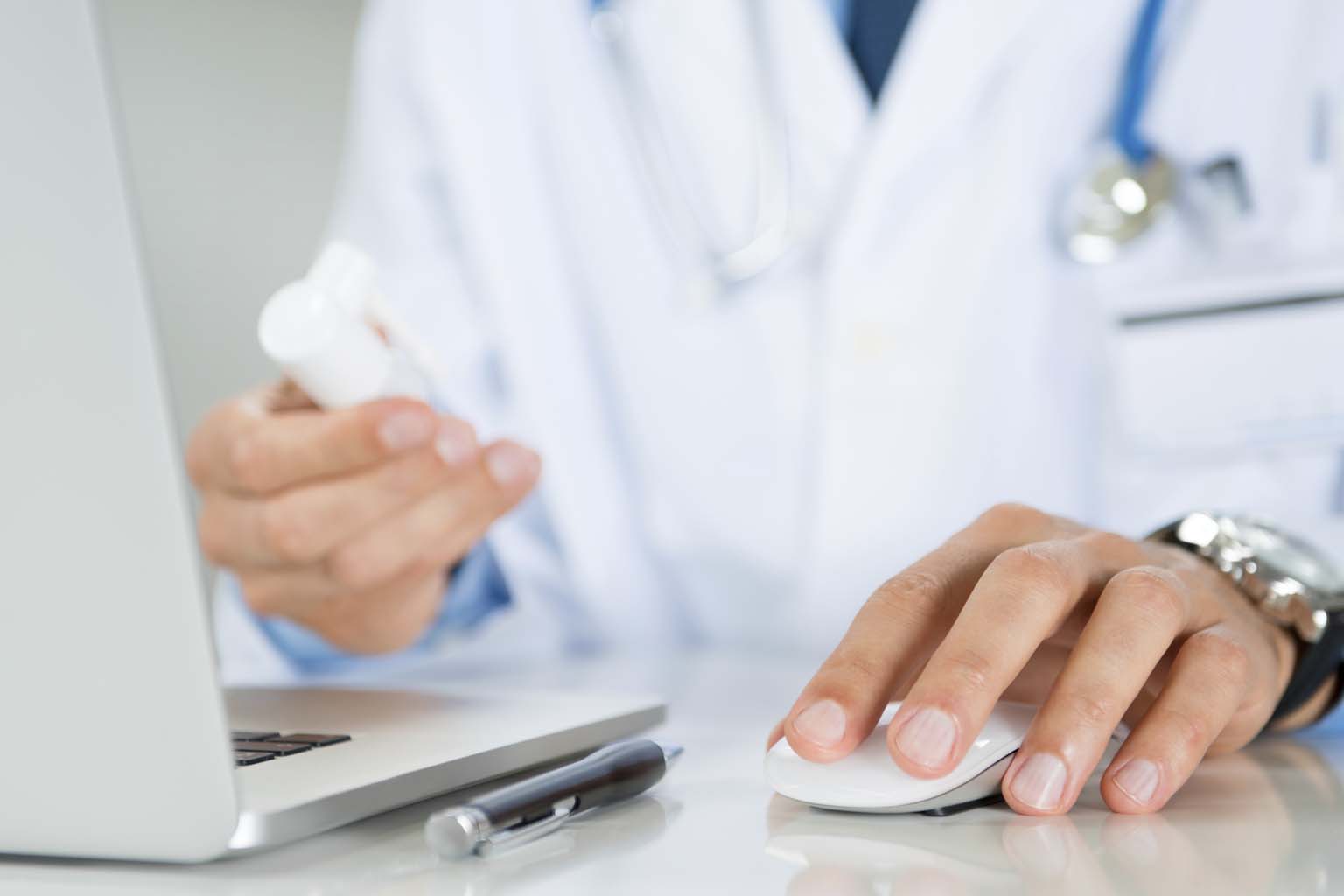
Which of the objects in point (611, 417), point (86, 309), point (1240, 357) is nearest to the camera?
point (86, 309)

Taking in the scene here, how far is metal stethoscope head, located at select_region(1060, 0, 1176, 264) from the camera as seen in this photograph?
0.79 meters

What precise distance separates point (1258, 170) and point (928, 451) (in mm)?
283

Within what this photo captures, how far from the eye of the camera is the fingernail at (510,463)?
0.65 metres

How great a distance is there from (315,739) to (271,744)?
1 centimetres

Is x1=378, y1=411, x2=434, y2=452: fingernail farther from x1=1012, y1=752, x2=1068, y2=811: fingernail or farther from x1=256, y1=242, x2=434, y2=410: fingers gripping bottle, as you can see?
x1=1012, y1=752, x2=1068, y2=811: fingernail

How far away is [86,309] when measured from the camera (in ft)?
0.89

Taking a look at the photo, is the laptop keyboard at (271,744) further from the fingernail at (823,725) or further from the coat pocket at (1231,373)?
the coat pocket at (1231,373)

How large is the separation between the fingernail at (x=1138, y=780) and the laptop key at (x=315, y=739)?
9.9 inches

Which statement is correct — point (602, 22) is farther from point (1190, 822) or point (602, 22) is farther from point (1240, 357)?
point (1190, 822)

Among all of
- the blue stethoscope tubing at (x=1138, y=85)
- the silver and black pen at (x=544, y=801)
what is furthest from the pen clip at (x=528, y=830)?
the blue stethoscope tubing at (x=1138, y=85)

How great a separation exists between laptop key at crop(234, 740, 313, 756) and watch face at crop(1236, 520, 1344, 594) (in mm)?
385

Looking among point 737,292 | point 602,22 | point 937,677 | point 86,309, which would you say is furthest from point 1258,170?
point 86,309

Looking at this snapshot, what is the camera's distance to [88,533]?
277 millimetres

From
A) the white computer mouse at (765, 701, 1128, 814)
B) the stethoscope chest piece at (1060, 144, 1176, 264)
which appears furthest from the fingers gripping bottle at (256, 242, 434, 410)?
the stethoscope chest piece at (1060, 144, 1176, 264)
